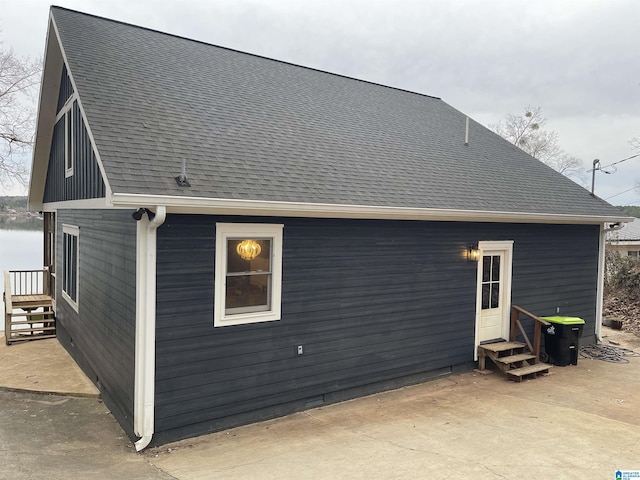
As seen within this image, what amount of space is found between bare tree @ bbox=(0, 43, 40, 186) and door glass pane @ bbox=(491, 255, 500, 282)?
17485 mm

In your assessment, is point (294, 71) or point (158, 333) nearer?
point (158, 333)

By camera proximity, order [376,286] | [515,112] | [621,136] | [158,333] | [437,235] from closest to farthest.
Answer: [158,333] < [376,286] < [437,235] < [621,136] < [515,112]

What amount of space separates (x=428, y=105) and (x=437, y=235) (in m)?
6.11

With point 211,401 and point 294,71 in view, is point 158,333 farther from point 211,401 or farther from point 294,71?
point 294,71

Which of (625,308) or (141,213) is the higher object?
(141,213)

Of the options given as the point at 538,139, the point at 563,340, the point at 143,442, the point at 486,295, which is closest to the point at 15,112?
the point at 143,442

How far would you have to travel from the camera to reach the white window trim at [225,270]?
223 inches

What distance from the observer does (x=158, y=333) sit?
5266 millimetres

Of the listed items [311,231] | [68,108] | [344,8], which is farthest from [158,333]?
[344,8]

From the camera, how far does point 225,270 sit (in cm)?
574

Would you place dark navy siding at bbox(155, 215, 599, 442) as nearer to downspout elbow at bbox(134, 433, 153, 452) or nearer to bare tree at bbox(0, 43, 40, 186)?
downspout elbow at bbox(134, 433, 153, 452)

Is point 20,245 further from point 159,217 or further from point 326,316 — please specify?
point 159,217

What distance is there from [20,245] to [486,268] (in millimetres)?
27305

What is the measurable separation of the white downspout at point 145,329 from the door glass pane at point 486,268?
5.74 meters
